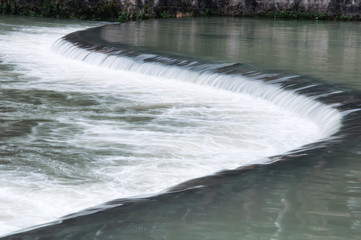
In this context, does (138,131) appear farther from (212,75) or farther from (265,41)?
(265,41)

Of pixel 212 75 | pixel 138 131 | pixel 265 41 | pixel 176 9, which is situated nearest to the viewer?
pixel 138 131

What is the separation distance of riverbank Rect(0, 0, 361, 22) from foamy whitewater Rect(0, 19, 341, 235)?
8.29 m

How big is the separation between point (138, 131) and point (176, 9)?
41.2ft

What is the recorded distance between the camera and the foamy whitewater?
531 cm

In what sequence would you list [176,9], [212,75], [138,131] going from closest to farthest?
[138,131] < [212,75] < [176,9]

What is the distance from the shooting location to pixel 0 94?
924 cm

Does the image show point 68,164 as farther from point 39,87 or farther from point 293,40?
point 293,40

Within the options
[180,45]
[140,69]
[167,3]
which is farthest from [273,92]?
[167,3]

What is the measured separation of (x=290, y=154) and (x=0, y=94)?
4798mm

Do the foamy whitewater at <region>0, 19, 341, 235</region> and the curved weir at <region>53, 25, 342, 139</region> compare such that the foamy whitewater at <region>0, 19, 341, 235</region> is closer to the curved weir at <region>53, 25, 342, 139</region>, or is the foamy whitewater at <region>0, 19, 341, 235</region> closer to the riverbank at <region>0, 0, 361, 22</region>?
the curved weir at <region>53, 25, 342, 139</region>

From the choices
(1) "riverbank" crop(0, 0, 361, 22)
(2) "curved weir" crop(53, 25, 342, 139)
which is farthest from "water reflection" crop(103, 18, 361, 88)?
(1) "riverbank" crop(0, 0, 361, 22)

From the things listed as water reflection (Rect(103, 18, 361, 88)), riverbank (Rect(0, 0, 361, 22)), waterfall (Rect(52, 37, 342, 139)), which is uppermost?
riverbank (Rect(0, 0, 361, 22))

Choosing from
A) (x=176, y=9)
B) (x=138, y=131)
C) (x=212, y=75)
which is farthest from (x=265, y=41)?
(x=176, y=9)

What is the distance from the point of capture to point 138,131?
7238 millimetres
